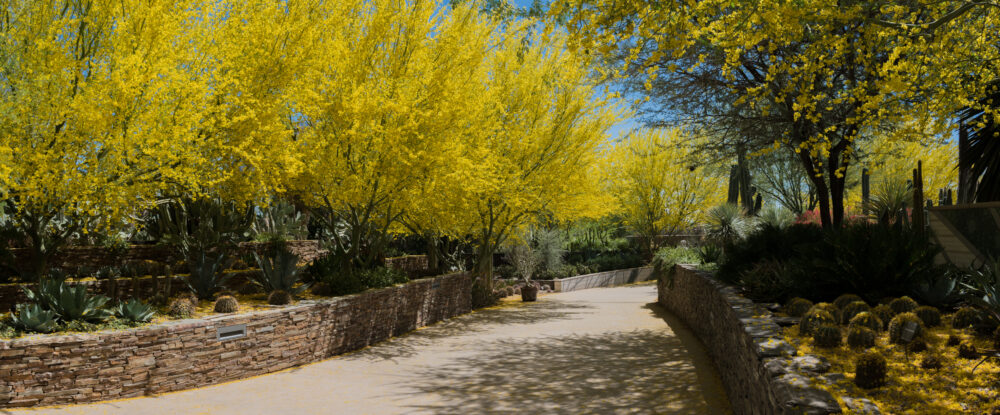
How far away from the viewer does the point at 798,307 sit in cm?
661

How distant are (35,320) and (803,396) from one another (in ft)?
23.7

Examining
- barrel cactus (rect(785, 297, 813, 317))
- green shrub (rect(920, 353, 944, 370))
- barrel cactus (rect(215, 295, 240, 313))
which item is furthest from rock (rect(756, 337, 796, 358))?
barrel cactus (rect(215, 295, 240, 313))

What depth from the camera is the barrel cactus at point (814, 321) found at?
5.73m

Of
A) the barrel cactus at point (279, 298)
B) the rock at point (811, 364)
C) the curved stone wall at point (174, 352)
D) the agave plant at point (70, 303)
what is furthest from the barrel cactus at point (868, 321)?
the agave plant at point (70, 303)

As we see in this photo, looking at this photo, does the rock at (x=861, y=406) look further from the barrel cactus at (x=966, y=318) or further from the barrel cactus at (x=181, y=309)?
the barrel cactus at (x=181, y=309)

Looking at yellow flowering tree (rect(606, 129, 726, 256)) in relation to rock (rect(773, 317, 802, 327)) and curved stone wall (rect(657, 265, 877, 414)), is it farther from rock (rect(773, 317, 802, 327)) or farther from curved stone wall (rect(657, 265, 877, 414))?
rock (rect(773, 317, 802, 327))

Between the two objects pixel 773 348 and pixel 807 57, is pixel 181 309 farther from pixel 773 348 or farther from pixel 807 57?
pixel 807 57

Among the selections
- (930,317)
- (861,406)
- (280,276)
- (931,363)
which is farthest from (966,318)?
(280,276)

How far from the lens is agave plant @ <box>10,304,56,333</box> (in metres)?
6.83

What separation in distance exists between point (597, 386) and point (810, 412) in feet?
12.7

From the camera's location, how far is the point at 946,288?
633 cm

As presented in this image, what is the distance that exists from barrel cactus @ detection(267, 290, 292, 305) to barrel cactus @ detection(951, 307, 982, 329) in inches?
304

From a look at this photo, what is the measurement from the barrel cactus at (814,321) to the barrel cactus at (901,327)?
0.47 meters

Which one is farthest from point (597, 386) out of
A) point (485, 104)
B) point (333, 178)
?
point (485, 104)
